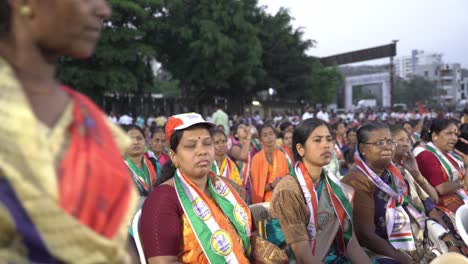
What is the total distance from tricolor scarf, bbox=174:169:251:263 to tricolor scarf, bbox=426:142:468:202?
2579 millimetres

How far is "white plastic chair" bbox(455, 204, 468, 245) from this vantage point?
9.95ft

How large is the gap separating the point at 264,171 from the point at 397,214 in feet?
9.00

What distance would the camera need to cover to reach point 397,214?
3.52 metres

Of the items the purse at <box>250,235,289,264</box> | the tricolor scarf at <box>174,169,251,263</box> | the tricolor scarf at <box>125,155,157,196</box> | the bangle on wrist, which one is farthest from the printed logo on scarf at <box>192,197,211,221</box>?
the bangle on wrist

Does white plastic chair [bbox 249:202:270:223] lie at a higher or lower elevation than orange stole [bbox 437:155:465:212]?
higher

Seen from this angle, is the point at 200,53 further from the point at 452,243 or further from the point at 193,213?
the point at 193,213

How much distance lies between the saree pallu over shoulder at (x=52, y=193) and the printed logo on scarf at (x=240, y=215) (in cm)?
176

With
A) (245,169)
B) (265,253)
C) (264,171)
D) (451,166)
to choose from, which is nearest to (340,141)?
(245,169)

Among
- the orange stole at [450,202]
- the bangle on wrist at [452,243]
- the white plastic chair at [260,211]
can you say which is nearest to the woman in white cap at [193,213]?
the white plastic chair at [260,211]

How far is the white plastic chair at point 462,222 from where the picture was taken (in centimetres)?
303

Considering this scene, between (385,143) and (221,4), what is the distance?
21.9 meters

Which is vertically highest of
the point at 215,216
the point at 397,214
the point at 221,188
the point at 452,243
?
the point at 221,188

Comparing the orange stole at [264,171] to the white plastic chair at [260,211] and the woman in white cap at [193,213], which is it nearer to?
the white plastic chair at [260,211]

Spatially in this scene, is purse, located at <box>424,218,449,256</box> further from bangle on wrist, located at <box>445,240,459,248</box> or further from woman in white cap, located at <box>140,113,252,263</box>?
woman in white cap, located at <box>140,113,252,263</box>
